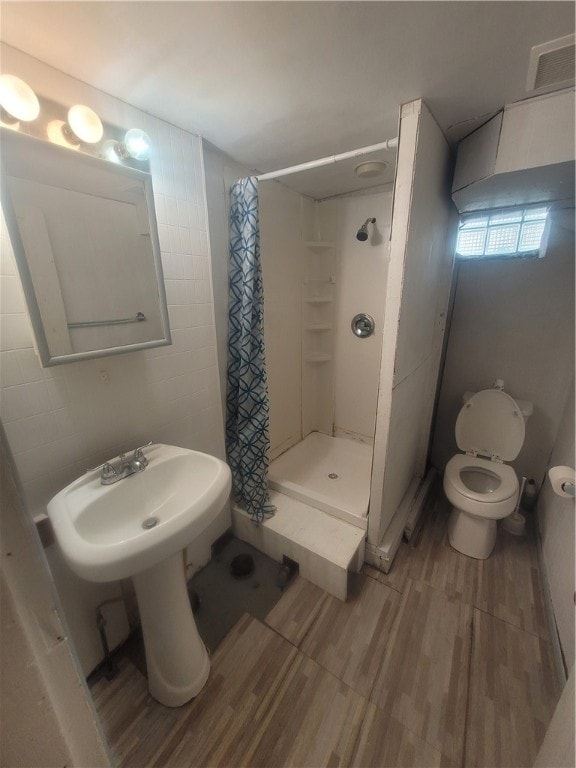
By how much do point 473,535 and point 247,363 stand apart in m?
1.63

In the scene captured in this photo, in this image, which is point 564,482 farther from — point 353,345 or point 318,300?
point 318,300

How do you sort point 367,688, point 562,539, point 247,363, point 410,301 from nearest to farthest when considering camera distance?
point 367,688 → point 410,301 → point 562,539 → point 247,363

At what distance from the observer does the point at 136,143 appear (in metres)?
1.02

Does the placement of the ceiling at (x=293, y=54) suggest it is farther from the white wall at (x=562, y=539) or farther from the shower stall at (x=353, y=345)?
the white wall at (x=562, y=539)

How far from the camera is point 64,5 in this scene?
685mm

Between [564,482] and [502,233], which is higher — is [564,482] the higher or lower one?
the lower one

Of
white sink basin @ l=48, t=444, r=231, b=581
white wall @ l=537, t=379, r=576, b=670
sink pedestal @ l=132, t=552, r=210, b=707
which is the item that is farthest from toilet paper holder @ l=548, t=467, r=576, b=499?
sink pedestal @ l=132, t=552, r=210, b=707

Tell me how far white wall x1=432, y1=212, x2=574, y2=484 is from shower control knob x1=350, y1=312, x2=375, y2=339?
562mm

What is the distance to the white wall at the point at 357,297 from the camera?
2070 mm

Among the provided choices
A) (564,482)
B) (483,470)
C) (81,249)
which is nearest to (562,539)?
(483,470)

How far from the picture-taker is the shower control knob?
2.27 m

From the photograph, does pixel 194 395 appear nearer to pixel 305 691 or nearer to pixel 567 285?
pixel 305 691

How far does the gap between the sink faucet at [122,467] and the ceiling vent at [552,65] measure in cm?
178

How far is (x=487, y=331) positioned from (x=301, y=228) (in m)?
1.47
